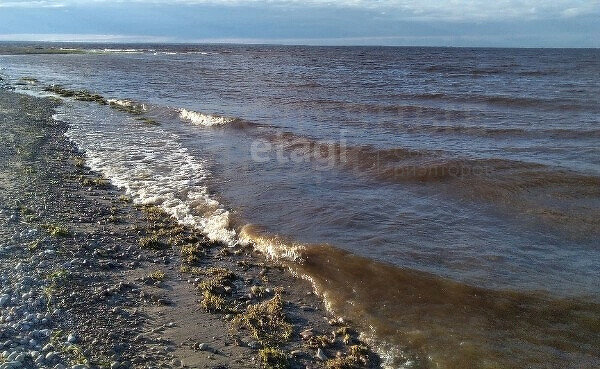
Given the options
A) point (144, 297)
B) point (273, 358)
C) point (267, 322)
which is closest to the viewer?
point (273, 358)

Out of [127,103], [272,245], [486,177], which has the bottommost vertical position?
[272,245]

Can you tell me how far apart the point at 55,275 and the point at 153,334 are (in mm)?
2298

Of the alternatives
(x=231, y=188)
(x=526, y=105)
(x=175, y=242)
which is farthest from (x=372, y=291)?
(x=526, y=105)

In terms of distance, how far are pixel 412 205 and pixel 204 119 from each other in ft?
52.2

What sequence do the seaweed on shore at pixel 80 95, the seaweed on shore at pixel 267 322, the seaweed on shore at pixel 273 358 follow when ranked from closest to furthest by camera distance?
the seaweed on shore at pixel 273 358, the seaweed on shore at pixel 267 322, the seaweed on shore at pixel 80 95

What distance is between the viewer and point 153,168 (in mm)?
15336

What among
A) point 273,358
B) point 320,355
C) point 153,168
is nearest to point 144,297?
point 273,358

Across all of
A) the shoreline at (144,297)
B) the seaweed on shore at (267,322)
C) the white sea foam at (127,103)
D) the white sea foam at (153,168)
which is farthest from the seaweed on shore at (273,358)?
the white sea foam at (127,103)

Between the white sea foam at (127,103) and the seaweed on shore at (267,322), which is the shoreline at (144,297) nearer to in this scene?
the seaweed on shore at (267,322)

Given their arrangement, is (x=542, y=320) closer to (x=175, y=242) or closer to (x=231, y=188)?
(x=175, y=242)

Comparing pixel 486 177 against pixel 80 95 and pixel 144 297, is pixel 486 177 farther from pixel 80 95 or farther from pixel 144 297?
pixel 80 95

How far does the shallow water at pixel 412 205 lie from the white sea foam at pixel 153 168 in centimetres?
7

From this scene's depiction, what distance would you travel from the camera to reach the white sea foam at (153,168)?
37.6 feet

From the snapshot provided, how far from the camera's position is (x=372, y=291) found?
8195mm
